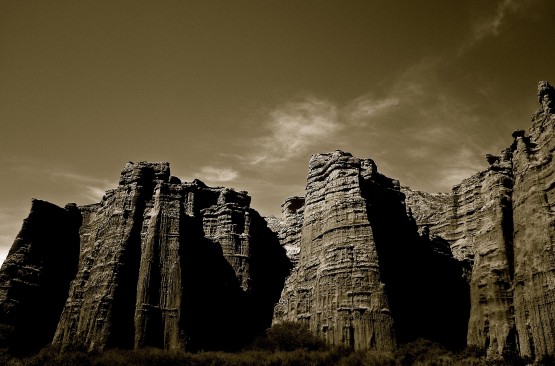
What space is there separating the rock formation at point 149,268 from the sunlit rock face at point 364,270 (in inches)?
271

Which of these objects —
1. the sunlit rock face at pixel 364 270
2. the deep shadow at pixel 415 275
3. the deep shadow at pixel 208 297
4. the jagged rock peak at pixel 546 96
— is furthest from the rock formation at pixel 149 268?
the jagged rock peak at pixel 546 96

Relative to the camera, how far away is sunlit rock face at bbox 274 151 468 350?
140 feet

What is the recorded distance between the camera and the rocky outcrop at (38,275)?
54.5 m

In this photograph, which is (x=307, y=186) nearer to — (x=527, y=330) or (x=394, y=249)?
(x=394, y=249)

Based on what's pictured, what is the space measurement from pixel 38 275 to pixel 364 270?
40388 mm

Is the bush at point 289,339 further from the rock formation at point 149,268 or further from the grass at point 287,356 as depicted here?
the rock formation at point 149,268

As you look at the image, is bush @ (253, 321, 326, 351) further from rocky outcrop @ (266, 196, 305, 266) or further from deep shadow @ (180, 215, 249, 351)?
rocky outcrop @ (266, 196, 305, 266)

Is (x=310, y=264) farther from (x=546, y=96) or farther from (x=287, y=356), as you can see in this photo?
(x=546, y=96)

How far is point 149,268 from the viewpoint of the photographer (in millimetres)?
50438

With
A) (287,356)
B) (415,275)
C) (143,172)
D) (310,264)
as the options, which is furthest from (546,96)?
(143,172)

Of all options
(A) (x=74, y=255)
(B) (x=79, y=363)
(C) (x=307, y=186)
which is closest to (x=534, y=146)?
(C) (x=307, y=186)

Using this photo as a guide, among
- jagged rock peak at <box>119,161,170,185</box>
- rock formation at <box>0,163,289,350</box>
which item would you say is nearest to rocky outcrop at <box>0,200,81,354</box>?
rock formation at <box>0,163,289,350</box>

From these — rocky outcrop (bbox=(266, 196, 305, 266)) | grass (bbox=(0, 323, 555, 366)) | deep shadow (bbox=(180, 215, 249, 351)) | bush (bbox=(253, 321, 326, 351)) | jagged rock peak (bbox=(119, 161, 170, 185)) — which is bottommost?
grass (bbox=(0, 323, 555, 366))

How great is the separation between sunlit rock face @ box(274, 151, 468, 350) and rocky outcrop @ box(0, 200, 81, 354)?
27.8 m
